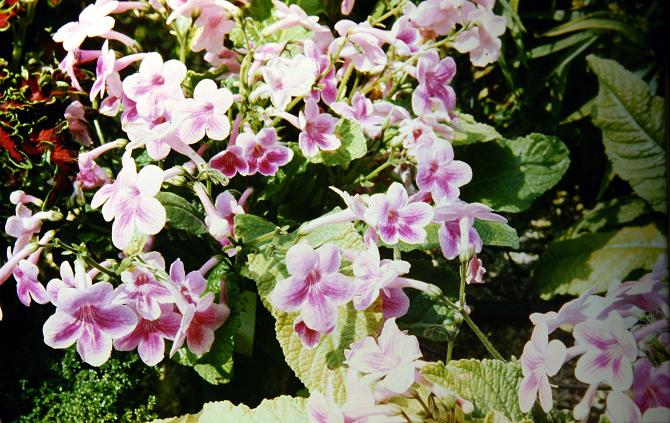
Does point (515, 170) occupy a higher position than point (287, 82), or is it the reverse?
point (287, 82)

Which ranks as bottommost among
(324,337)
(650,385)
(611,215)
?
(611,215)

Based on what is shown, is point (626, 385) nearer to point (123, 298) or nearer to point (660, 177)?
point (123, 298)

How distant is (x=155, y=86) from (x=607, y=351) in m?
0.74

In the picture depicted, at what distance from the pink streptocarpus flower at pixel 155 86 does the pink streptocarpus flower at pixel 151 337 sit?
0.99 feet

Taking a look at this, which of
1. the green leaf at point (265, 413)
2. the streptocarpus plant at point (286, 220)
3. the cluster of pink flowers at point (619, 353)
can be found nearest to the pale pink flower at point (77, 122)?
the streptocarpus plant at point (286, 220)

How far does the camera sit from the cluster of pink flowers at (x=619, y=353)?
0.69 metres

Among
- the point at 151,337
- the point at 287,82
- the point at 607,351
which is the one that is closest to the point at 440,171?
the point at 287,82

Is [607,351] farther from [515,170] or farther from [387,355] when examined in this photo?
[515,170]

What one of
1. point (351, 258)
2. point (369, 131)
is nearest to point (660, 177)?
point (369, 131)

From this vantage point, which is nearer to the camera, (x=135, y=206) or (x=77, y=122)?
(x=135, y=206)

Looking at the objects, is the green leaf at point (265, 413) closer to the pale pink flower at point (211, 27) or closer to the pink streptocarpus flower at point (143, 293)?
the pink streptocarpus flower at point (143, 293)

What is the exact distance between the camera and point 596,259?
1.41 m

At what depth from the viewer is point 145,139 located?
95 cm

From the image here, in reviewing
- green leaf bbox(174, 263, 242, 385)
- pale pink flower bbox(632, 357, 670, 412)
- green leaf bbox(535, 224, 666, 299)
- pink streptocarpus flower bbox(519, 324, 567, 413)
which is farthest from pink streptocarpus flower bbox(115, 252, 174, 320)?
green leaf bbox(535, 224, 666, 299)
